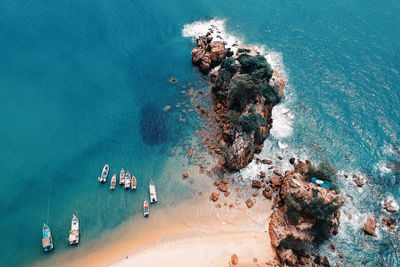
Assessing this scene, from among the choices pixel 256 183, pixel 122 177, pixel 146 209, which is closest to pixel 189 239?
pixel 146 209

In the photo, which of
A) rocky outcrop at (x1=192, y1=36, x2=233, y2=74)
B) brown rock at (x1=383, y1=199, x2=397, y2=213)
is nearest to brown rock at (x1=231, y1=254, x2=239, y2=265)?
brown rock at (x1=383, y1=199, x2=397, y2=213)

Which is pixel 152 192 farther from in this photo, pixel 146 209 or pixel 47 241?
pixel 47 241

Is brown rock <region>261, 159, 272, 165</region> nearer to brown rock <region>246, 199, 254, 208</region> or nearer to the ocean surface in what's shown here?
the ocean surface

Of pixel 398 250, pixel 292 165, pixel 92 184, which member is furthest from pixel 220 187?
pixel 398 250

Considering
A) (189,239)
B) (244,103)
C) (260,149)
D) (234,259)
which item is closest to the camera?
(234,259)

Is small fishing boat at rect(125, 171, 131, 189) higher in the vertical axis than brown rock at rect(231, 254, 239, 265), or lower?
higher
